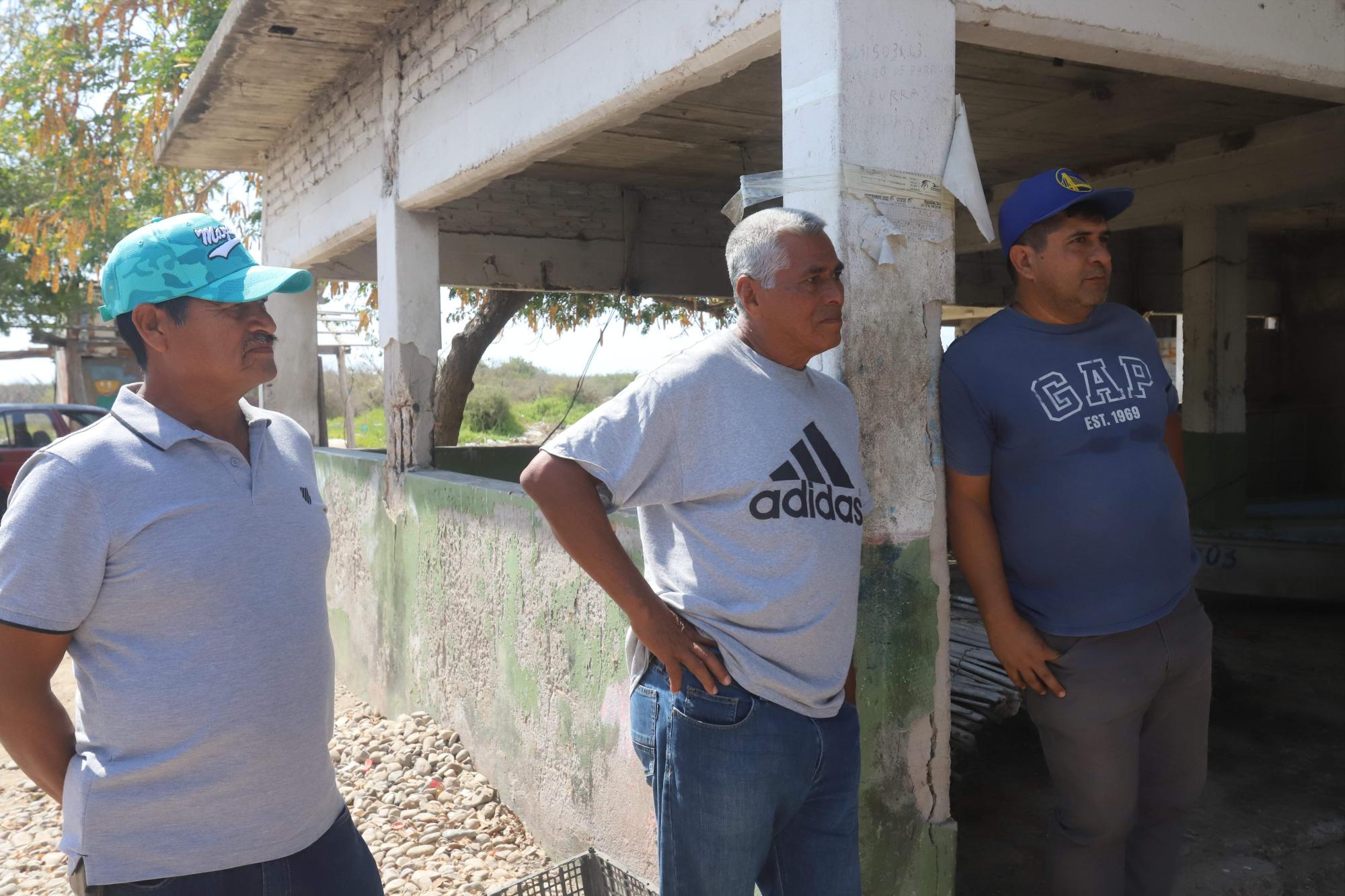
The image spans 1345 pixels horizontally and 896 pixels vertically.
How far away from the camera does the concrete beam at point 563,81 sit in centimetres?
321

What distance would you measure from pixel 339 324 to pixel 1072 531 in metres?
20.4

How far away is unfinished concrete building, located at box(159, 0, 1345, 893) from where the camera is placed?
2740 millimetres

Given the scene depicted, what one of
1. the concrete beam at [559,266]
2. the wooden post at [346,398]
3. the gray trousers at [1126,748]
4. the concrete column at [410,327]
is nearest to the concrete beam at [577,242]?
the concrete beam at [559,266]

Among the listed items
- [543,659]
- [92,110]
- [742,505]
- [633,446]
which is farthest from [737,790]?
[92,110]

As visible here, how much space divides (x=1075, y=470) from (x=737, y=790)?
111 cm

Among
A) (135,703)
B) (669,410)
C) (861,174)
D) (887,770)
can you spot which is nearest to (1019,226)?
(861,174)

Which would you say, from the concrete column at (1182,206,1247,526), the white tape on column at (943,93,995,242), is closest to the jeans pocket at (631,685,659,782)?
the white tape on column at (943,93,995,242)

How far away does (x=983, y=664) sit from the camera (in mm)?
5035

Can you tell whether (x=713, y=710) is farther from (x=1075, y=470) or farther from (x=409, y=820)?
(x=409, y=820)

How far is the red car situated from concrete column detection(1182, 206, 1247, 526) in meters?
12.2

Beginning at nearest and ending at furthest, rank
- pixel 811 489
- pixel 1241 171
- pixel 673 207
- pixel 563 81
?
1. pixel 811 489
2. pixel 563 81
3. pixel 1241 171
4. pixel 673 207

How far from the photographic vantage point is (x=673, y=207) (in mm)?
9094

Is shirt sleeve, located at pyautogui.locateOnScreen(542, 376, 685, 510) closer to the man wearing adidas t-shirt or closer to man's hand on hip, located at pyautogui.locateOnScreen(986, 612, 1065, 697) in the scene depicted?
the man wearing adidas t-shirt

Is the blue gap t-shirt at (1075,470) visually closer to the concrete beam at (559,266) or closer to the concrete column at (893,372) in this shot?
the concrete column at (893,372)
